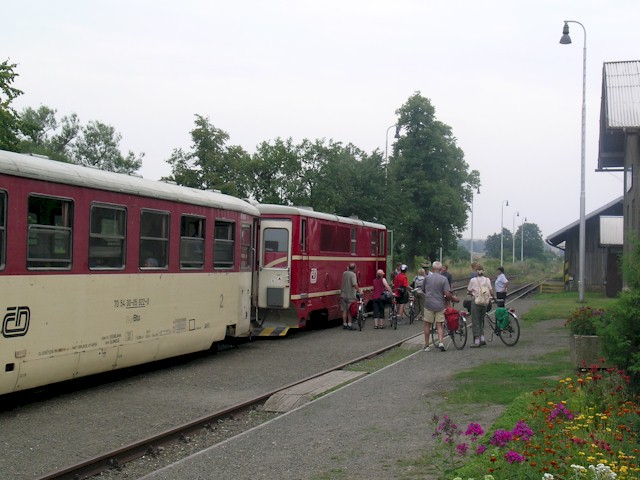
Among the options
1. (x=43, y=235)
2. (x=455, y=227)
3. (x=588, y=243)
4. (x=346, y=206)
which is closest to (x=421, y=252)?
(x=455, y=227)

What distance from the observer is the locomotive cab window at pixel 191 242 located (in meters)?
14.1

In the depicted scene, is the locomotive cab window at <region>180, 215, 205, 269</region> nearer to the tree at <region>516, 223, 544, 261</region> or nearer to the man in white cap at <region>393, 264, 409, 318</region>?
the man in white cap at <region>393, 264, 409, 318</region>

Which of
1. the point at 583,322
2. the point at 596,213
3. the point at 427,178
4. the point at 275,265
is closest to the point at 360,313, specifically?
the point at 275,265

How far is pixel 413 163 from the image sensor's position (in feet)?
223

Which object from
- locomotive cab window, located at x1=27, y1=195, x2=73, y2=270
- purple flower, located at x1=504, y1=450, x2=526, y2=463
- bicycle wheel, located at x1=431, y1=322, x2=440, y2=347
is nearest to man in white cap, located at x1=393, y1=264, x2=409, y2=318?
bicycle wheel, located at x1=431, y1=322, x2=440, y2=347

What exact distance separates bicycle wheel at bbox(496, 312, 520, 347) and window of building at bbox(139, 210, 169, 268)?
746 centimetres

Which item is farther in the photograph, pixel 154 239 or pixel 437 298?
pixel 437 298

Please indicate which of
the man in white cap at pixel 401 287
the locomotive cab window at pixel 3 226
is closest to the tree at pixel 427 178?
the man in white cap at pixel 401 287

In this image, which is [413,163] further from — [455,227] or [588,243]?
[588,243]

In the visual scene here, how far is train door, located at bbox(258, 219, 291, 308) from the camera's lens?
64.7ft

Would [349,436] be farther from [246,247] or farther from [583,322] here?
[246,247]

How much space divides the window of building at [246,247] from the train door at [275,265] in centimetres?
244

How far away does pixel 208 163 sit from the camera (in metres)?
43.6

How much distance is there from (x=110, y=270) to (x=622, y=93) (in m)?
21.5
